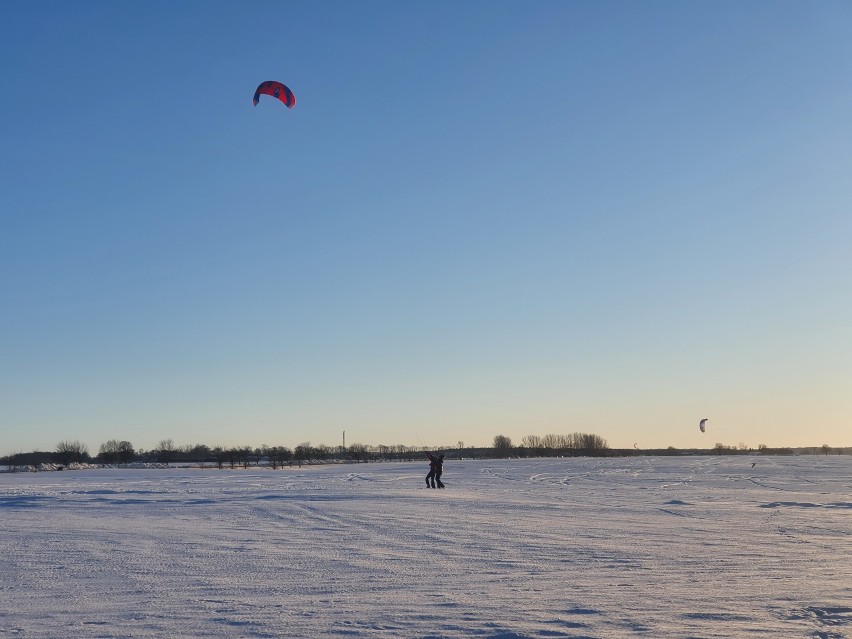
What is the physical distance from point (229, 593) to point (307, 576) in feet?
3.96

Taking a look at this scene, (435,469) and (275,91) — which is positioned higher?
(275,91)

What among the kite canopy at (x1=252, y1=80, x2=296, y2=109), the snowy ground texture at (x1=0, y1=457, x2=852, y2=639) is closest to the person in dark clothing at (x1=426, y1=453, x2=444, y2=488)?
the snowy ground texture at (x1=0, y1=457, x2=852, y2=639)

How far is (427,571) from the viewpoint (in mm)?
9250

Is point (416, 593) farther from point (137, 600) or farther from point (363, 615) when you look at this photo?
point (137, 600)

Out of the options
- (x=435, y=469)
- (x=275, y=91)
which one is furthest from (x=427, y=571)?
(x=275, y=91)

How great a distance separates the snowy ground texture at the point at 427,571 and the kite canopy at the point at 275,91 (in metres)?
14.7

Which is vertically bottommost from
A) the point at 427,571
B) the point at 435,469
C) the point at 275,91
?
the point at 427,571

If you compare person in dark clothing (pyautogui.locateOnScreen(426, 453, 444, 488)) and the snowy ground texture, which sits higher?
person in dark clothing (pyautogui.locateOnScreen(426, 453, 444, 488))

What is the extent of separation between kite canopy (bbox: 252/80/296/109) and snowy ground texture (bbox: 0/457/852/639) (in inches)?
579

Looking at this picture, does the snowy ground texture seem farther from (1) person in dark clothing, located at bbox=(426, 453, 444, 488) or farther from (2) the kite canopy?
(2) the kite canopy

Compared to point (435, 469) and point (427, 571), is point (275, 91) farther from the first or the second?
point (427, 571)

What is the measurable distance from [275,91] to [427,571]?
21.1m

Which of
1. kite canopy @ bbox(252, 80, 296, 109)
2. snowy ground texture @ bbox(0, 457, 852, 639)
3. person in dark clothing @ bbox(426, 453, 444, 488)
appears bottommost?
snowy ground texture @ bbox(0, 457, 852, 639)

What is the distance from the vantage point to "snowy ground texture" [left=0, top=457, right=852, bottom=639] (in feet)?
21.8
